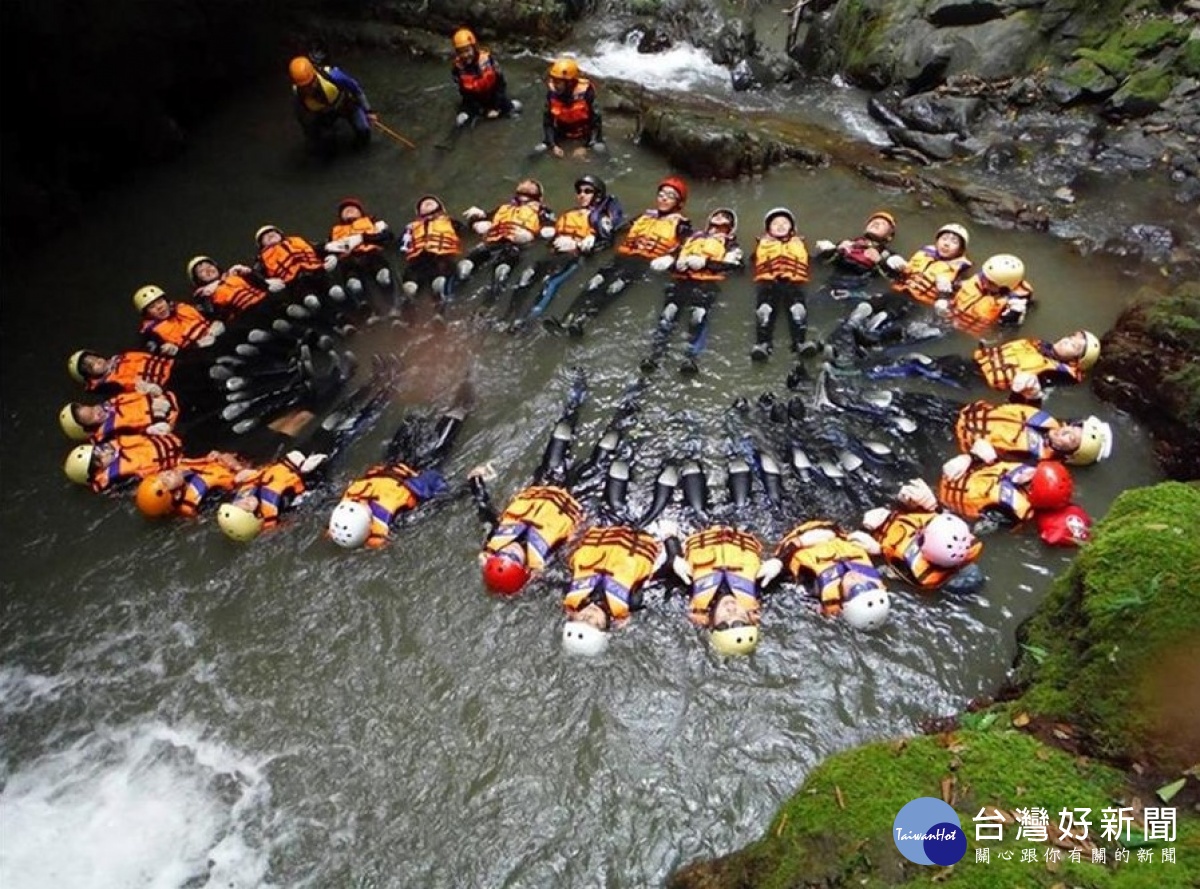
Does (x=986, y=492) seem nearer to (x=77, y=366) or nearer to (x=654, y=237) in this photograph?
Answer: (x=654, y=237)

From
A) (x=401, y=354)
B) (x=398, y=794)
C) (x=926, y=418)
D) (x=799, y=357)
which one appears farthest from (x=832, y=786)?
(x=401, y=354)

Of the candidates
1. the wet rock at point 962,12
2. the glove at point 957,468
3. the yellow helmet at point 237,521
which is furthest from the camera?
the wet rock at point 962,12

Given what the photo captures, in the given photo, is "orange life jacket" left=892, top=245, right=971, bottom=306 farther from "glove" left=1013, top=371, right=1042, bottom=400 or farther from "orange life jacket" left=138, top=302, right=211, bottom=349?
"orange life jacket" left=138, top=302, right=211, bottom=349

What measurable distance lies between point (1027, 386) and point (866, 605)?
2.96m

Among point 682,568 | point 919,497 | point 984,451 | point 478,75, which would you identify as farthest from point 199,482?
point 478,75

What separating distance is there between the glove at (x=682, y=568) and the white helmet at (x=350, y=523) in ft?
8.77

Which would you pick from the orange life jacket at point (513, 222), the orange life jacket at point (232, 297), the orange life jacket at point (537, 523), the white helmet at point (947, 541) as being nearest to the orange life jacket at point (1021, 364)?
the white helmet at point (947, 541)

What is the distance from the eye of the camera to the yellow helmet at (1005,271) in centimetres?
822

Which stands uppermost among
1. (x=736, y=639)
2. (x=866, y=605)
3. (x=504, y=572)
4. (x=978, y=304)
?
(x=978, y=304)

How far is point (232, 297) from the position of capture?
9742 millimetres

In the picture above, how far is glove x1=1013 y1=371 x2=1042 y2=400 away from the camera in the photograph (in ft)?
24.5

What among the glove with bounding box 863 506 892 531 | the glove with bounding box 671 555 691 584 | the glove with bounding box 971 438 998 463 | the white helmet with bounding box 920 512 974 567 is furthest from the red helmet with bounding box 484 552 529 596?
the glove with bounding box 971 438 998 463

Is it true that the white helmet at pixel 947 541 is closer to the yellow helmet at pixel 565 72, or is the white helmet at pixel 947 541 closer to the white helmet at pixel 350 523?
the white helmet at pixel 350 523

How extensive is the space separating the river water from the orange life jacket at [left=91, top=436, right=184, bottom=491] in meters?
0.29
